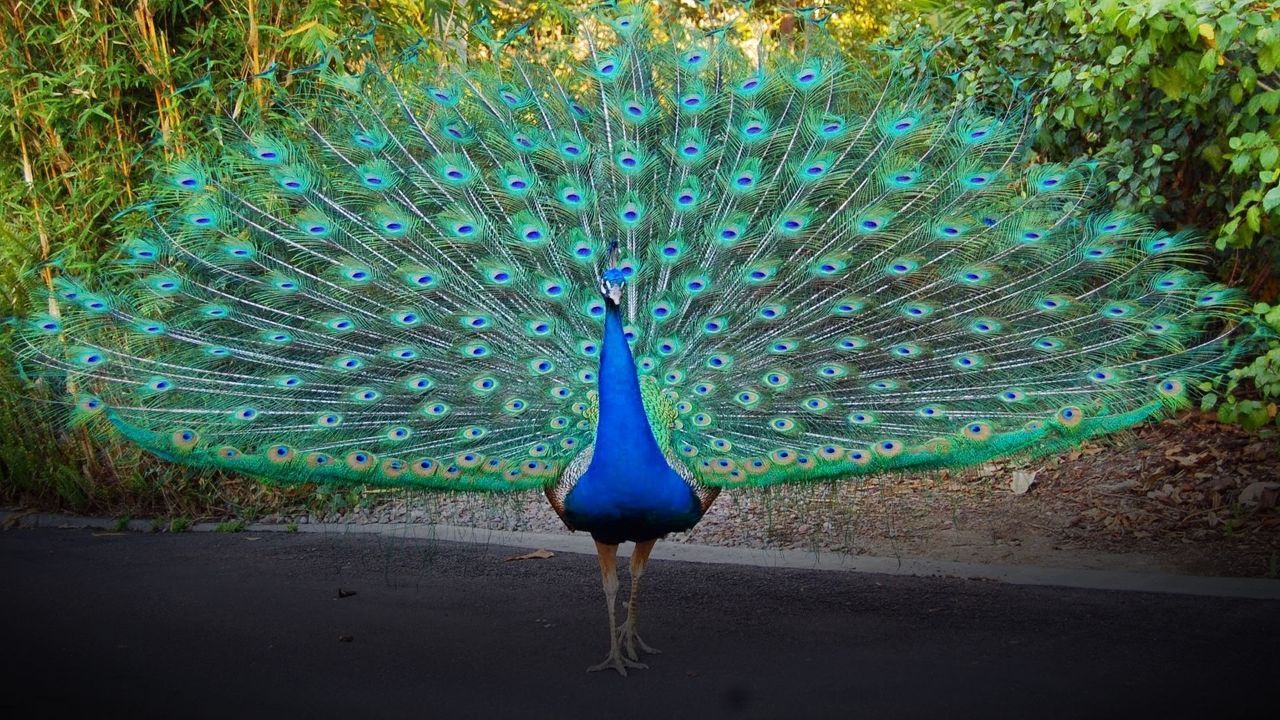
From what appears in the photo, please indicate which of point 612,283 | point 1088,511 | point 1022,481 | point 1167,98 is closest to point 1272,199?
point 1167,98

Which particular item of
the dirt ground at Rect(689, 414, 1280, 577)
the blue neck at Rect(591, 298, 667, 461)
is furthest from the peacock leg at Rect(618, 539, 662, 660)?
the dirt ground at Rect(689, 414, 1280, 577)

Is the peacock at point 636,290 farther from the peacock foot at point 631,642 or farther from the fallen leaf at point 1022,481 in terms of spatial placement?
the fallen leaf at point 1022,481

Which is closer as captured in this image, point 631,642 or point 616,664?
point 616,664

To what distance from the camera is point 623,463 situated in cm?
408

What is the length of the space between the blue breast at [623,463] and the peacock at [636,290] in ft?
0.75

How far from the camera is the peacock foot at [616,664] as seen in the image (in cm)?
445

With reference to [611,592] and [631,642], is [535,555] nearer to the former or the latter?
[631,642]

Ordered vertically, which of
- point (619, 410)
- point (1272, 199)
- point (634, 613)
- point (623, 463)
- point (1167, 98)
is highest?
point (1167, 98)

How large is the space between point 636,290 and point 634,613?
121cm

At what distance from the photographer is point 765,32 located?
A: 505cm

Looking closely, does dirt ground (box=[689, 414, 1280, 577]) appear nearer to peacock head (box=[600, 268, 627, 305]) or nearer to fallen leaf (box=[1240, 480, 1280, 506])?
fallen leaf (box=[1240, 480, 1280, 506])

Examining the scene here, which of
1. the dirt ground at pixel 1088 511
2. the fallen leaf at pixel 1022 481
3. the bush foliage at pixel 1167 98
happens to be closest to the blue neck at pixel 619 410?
the dirt ground at pixel 1088 511

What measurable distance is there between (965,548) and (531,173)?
2.86 metres

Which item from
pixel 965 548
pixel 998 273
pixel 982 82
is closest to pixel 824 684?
pixel 998 273
